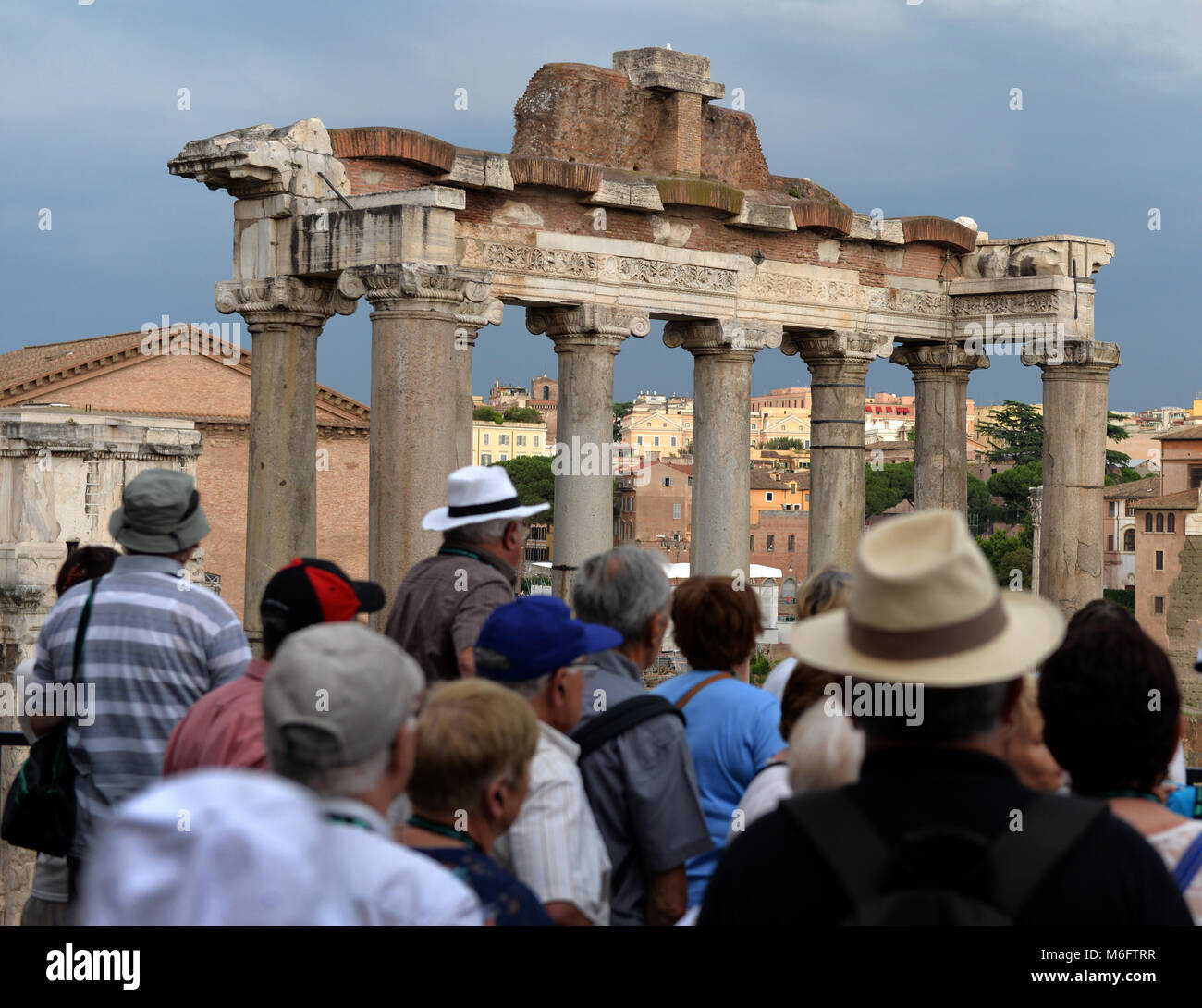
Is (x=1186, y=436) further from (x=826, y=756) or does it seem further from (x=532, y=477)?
(x=826, y=756)

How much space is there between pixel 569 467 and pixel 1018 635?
12013 mm

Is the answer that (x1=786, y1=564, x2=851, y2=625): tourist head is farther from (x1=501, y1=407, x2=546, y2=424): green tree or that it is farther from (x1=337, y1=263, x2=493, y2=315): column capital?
(x1=501, y1=407, x2=546, y2=424): green tree

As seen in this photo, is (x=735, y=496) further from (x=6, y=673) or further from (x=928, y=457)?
(x=6, y=673)

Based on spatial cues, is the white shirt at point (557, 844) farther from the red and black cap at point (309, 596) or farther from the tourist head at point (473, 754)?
the red and black cap at point (309, 596)

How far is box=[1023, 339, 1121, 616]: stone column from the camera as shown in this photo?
676 inches

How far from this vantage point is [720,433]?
16344mm

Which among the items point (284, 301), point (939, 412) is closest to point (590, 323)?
point (284, 301)

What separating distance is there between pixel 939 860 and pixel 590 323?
41.3 feet

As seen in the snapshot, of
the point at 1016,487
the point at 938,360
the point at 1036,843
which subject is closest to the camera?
the point at 1036,843

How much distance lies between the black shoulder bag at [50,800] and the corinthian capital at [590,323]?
32.7ft

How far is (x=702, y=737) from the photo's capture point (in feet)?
17.2

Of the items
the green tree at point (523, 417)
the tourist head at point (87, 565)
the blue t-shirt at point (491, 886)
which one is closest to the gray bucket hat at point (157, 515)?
the tourist head at point (87, 565)

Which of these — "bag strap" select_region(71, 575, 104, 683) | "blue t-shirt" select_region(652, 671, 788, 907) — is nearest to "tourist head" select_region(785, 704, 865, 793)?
"blue t-shirt" select_region(652, 671, 788, 907)

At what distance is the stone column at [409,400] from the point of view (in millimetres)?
12453
